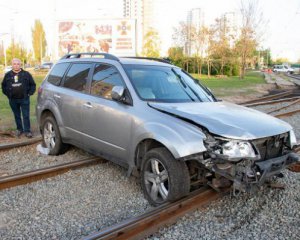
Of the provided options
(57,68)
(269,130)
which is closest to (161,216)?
(269,130)

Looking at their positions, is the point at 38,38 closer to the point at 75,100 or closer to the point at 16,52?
the point at 16,52

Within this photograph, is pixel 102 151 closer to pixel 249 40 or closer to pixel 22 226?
pixel 22 226

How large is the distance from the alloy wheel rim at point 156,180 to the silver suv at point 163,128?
1cm

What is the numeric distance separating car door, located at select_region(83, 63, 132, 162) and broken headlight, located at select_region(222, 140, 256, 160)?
1404 millimetres

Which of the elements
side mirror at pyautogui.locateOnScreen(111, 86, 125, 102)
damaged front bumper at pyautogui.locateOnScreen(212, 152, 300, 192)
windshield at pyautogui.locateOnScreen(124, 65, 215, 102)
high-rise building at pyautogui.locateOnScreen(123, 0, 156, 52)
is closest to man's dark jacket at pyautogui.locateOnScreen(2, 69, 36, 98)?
windshield at pyautogui.locateOnScreen(124, 65, 215, 102)

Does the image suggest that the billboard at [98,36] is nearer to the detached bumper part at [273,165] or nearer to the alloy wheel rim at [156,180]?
the alloy wheel rim at [156,180]

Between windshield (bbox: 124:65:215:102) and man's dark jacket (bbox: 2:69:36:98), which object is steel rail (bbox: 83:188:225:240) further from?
man's dark jacket (bbox: 2:69:36:98)

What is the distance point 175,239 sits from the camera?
3.73 meters

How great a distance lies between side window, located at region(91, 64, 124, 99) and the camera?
537cm

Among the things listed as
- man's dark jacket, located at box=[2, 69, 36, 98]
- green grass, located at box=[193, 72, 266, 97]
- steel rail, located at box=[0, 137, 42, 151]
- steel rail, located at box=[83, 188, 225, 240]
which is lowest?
steel rail, located at box=[83, 188, 225, 240]

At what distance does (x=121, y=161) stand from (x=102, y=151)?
0.48 m

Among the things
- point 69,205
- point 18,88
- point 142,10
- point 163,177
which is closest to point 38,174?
point 69,205

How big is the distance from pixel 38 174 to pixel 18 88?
329 centimetres

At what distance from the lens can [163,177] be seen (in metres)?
4.41
